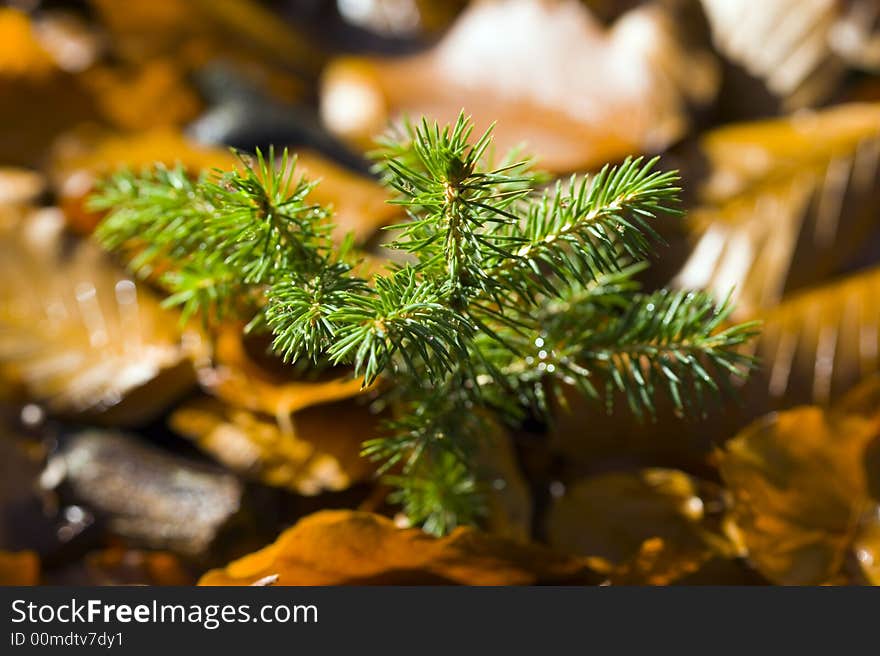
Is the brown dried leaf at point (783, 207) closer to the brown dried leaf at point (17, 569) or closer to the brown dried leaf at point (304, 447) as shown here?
the brown dried leaf at point (304, 447)

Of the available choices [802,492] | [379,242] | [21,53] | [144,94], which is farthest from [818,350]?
[21,53]

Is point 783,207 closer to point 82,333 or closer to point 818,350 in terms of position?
point 818,350

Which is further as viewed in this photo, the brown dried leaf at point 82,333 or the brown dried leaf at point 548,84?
the brown dried leaf at point 548,84

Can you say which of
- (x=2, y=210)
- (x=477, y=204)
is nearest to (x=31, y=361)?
(x=2, y=210)

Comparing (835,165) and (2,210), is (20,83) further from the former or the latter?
(835,165)

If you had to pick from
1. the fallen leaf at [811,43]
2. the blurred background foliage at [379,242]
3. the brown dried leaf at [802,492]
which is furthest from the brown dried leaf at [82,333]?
the fallen leaf at [811,43]

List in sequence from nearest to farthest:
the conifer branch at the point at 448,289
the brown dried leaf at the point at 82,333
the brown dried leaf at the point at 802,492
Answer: the conifer branch at the point at 448,289
the brown dried leaf at the point at 802,492
the brown dried leaf at the point at 82,333

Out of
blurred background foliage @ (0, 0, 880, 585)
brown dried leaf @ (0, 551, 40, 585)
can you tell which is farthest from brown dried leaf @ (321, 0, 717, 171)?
brown dried leaf @ (0, 551, 40, 585)
